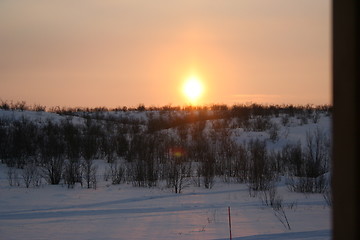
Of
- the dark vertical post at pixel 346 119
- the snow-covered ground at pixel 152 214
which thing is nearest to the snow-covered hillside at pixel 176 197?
the snow-covered ground at pixel 152 214

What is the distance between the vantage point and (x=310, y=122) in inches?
1564

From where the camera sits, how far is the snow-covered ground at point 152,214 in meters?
10.3

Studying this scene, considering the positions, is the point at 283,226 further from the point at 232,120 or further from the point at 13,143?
the point at 232,120

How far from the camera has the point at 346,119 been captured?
122 cm

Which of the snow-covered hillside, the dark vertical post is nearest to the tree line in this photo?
the snow-covered hillside

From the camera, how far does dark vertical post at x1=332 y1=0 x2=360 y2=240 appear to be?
1200mm

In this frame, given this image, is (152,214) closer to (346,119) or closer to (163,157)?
(163,157)

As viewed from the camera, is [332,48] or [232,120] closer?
[332,48]

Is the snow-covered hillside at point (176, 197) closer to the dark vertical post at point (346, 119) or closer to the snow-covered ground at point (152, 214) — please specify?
the snow-covered ground at point (152, 214)

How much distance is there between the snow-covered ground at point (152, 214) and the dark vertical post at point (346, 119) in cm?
869

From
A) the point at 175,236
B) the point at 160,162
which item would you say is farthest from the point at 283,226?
the point at 160,162

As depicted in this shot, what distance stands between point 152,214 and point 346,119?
12.1 m

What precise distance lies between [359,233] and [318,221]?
36.4ft

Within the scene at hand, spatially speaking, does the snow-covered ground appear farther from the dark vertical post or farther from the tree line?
the dark vertical post
